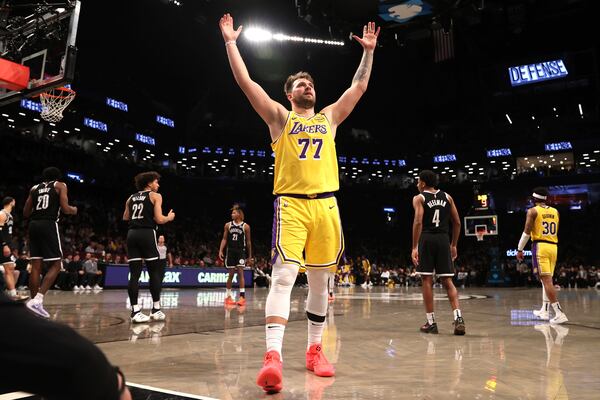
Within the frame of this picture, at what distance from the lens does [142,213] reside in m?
6.82

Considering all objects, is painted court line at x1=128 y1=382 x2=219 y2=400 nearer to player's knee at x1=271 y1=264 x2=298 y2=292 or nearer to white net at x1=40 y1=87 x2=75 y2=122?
player's knee at x1=271 y1=264 x2=298 y2=292

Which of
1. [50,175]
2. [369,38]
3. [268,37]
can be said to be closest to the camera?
[369,38]

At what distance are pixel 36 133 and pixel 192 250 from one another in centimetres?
1123

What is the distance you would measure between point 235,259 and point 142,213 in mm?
3813

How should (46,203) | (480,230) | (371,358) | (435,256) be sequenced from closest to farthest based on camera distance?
(371,358) → (435,256) → (46,203) → (480,230)

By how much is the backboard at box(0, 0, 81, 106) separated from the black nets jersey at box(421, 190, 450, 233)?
6472 mm

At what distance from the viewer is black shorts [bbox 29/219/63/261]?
6.86 meters

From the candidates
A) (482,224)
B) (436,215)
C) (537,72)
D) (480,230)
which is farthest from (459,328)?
(537,72)

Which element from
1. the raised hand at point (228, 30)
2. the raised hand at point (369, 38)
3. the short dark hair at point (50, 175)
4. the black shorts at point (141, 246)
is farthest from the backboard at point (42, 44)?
the raised hand at point (369, 38)

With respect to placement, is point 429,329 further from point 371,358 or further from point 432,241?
point 371,358

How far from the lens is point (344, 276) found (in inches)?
1144

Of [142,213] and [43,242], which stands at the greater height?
[142,213]

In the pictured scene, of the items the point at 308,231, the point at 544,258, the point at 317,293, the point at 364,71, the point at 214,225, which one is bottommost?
the point at 317,293

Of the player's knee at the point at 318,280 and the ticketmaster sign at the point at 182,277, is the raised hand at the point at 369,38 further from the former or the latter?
the ticketmaster sign at the point at 182,277
